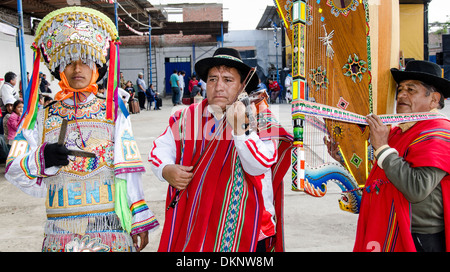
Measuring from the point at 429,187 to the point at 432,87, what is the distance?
1.96ft

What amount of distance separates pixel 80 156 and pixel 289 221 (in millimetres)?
2921

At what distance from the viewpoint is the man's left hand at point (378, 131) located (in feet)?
6.92

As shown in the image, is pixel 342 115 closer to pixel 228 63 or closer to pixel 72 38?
pixel 228 63

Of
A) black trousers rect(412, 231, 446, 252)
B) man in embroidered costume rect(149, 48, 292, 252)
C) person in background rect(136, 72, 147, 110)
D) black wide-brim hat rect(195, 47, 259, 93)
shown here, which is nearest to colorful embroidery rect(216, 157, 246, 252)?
man in embroidered costume rect(149, 48, 292, 252)

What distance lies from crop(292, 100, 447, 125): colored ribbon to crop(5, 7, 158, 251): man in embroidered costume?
1073 millimetres

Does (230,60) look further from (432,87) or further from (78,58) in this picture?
(432,87)

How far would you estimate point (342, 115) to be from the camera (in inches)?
77.5

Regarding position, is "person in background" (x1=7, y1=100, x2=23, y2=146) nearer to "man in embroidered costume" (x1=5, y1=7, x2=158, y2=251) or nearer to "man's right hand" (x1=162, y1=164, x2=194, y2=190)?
"man in embroidered costume" (x1=5, y1=7, x2=158, y2=251)

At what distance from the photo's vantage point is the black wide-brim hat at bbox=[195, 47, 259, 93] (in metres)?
2.21

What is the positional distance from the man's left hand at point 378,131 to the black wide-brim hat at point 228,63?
26.8 inches

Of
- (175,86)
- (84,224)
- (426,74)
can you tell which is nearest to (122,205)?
(84,224)

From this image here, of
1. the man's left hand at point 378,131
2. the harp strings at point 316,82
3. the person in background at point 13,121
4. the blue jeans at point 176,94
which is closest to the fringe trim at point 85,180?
the harp strings at point 316,82

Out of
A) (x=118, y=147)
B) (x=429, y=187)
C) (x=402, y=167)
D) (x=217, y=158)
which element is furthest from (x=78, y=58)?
(x=429, y=187)

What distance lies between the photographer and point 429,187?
1999 millimetres
